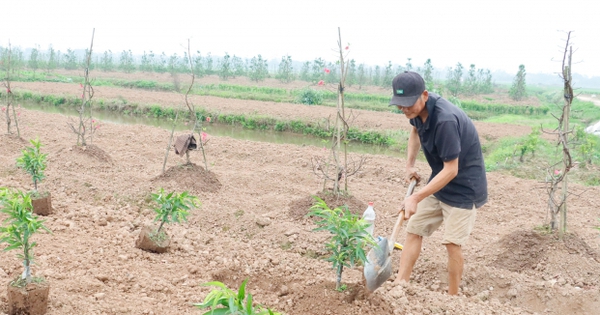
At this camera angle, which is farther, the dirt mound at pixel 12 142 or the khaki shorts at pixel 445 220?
the dirt mound at pixel 12 142

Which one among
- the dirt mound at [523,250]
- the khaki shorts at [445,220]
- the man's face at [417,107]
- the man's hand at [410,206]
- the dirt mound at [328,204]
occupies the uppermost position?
the man's face at [417,107]

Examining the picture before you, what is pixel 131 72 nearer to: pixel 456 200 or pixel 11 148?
pixel 11 148

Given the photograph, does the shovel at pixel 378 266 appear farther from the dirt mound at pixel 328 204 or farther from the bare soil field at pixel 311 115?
the bare soil field at pixel 311 115

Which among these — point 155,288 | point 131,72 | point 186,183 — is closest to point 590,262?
point 155,288

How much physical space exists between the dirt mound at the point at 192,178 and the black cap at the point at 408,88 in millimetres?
3725

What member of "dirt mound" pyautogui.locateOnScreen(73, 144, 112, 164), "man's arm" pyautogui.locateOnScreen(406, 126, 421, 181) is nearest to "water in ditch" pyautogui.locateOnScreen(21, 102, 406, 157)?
"dirt mound" pyautogui.locateOnScreen(73, 144, 112, 164)

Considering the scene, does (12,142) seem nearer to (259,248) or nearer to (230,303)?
(259,248)

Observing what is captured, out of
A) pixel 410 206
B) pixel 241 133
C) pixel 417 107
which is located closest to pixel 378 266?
pixel 410 206

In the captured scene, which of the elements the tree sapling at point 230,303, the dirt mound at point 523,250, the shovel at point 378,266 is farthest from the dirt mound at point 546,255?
the tree sapling at point 230,303

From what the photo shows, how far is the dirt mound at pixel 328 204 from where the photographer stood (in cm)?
548

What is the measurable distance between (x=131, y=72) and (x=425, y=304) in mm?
43337

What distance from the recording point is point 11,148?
7773 millimetres

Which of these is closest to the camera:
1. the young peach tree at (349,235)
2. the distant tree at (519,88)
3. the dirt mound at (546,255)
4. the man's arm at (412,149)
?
the young peach tree at (349,235)

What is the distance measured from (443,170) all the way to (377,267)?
2.61ft
